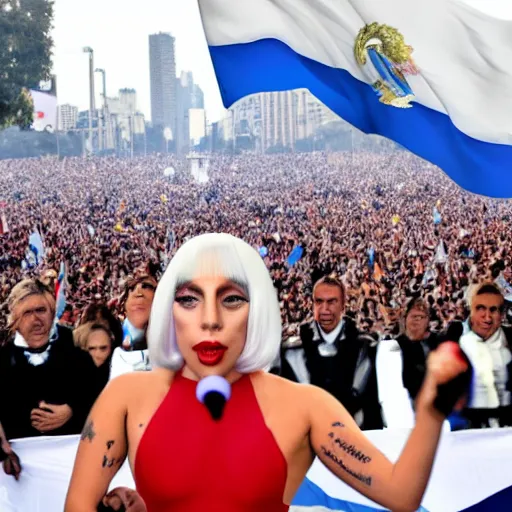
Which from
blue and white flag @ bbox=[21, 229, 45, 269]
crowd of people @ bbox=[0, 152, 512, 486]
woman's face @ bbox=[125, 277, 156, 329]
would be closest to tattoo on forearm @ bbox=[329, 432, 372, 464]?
crowd of people @ bbox=[0, 152, 512, 486]

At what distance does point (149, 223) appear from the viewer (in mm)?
4141

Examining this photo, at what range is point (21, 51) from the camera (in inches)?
156

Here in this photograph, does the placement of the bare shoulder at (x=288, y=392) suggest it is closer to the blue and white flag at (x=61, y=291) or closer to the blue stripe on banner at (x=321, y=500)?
the blue stripe on banner at (x=321, y=500)

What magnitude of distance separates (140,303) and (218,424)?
5.82 ft

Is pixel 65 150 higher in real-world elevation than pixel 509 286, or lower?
higher

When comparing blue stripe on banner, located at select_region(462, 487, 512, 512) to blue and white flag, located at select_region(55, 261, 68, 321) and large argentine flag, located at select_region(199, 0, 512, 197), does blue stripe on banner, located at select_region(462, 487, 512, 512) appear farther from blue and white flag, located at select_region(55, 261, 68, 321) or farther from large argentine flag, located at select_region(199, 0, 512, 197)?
blue and white flag, located at select_region(55, 261, 68, 321)

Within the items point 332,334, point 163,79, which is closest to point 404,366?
point 332,334

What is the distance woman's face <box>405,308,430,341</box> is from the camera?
4.08 meters

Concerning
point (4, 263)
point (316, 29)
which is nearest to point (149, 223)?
point (4, 263)

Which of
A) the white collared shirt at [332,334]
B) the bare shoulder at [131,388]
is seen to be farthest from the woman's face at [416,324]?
the bare shoulder at [131,388]

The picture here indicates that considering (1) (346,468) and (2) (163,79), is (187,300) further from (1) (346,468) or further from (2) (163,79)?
(2) (163,79)

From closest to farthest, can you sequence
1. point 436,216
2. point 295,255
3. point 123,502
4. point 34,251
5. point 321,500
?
point 123,502
point 321,500
point 34,251
point 295,255
point 436,216

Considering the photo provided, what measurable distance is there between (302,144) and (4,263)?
4.78 feet

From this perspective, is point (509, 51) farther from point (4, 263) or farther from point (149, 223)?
point (4, 263)
